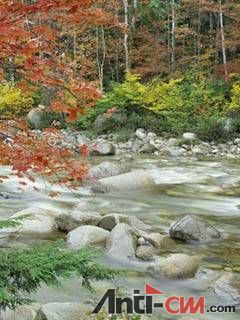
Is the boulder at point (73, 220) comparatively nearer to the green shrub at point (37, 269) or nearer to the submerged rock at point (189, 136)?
the green shrub at point (37, 269)

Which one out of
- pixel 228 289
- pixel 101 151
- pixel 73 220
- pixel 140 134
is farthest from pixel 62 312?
pixel 140 134

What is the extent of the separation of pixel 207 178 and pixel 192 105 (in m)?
9.03

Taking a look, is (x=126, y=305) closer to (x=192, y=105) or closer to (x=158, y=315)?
(x=158, y=315)

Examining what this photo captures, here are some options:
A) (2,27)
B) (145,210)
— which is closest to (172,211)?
(145,210)

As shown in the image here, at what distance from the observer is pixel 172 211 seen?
30.7ft

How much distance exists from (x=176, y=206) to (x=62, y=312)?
5669 millimetres

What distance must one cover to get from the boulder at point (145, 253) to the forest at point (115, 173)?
0.04 metres

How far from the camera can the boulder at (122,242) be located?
21.8ft

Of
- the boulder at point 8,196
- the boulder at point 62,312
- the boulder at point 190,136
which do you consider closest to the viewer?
the boulder at point 62,312

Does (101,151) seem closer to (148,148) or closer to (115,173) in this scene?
(148,148)

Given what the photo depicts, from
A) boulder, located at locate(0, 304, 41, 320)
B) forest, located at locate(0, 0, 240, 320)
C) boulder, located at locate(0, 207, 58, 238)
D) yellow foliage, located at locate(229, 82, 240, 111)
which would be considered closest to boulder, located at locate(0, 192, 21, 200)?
forest, located at locate(0, 0, 240, 320)

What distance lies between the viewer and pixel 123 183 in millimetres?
11039

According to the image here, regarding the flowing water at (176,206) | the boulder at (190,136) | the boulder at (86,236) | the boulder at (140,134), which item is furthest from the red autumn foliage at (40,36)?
the boulder at (140,134)

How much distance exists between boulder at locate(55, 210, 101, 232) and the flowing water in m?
0.65
